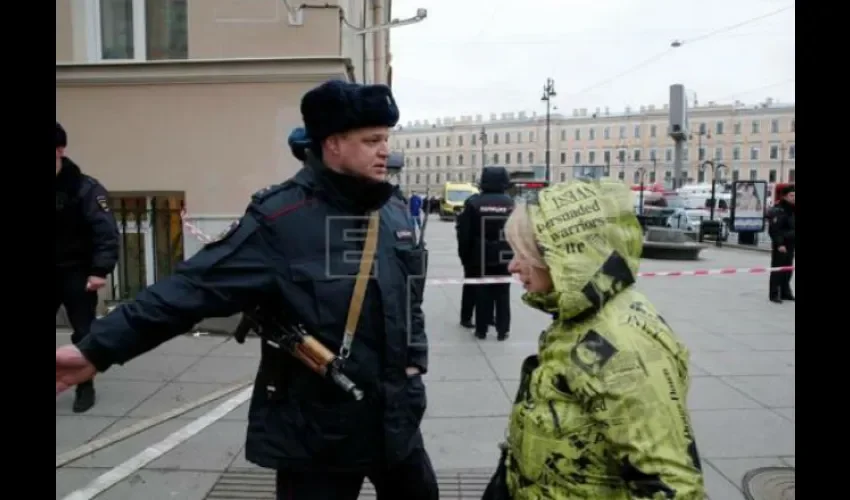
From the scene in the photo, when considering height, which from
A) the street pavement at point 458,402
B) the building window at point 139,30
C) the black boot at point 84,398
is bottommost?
the street pavement at point 458,402

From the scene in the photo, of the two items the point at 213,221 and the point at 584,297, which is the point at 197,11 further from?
the point at 584,297

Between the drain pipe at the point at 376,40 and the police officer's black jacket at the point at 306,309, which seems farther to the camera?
the drain pipe at the point at 376,40

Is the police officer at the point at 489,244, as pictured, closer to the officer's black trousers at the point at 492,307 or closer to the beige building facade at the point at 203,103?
the officer's black trousers at the point at 492,307

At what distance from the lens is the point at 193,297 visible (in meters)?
2.10

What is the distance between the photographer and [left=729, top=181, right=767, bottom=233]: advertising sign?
782 inches

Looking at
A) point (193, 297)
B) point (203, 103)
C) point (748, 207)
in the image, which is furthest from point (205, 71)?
point (748, 207)

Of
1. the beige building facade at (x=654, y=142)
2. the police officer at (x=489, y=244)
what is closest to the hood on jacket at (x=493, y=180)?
the police officer at (x=489, y=244)

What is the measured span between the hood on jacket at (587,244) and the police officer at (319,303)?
63cm

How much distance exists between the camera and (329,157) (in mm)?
2381

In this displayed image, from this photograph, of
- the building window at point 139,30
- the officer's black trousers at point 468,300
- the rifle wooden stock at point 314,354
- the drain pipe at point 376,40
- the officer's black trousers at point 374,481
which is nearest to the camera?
the rifle wooden stock at point 314,354

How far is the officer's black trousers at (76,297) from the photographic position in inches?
200

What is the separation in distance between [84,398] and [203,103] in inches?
155
